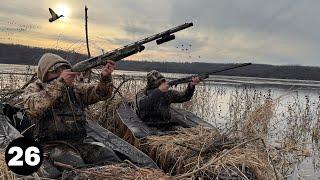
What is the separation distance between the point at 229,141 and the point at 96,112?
13.8 feet

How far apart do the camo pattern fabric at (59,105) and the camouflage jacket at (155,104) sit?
7.86ft

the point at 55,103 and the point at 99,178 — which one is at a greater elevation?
the point at 55,103

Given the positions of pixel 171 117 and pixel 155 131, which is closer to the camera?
pixel 155 131

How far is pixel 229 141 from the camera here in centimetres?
579

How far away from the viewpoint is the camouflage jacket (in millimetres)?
7496

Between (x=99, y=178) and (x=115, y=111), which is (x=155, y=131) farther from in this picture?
(x=99, y=178)

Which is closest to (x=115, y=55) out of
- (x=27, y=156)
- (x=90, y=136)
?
(x=27, y=156)

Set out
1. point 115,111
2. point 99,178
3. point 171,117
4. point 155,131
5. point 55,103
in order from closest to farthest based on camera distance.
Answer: point 99,178 → point 55,103 → point 155,131 → point 171,117 → point 115,111

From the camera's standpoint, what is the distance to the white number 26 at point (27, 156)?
153 inches

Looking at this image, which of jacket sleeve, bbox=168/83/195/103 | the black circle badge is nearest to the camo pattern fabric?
the black circle badge

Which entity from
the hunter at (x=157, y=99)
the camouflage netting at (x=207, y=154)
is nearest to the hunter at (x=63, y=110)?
the camouflage netting at (x=207, y=154)

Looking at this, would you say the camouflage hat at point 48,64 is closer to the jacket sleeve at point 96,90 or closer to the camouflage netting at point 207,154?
the jacket sleeve at point 96,90

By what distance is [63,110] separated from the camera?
16.2 ft

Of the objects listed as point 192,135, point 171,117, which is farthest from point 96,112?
point 192,135
